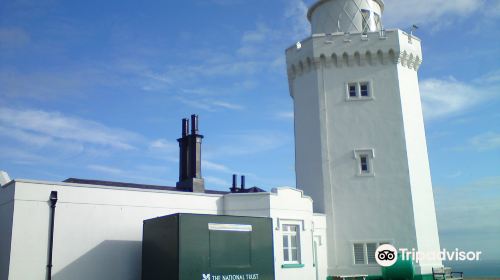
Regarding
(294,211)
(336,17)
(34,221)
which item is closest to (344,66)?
(336,17)

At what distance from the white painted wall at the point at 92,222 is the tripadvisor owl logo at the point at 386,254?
13.4 feet

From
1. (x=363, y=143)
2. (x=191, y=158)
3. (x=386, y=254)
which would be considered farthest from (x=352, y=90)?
(x=191, y=158)

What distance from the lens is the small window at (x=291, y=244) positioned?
17891 millimetres

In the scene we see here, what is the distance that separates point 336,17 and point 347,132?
6.20m

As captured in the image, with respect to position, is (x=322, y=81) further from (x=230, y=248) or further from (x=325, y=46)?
(x=230, y=248)

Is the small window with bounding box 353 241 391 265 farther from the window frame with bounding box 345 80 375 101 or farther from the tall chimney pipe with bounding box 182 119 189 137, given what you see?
the tall chimney pipe with bounding box 182 119 189 137

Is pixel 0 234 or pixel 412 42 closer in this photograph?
pixel 0 234

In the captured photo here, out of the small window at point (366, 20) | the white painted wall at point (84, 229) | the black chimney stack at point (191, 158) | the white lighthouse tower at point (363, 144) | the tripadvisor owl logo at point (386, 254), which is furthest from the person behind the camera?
the small window at point (366, 20)

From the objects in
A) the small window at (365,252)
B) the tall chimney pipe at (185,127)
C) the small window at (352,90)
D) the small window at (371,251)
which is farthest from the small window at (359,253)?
the tall chimney pipe at (185,127)

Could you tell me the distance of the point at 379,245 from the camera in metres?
21.2

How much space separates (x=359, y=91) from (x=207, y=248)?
11.7m

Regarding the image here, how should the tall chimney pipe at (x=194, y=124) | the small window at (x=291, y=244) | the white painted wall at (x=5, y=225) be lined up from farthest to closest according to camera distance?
1. the tall chimney pipe at (x=194, y=124)
2. the small window at (x=291, y=244)
3. the white painted wall at (x=5, y=225)

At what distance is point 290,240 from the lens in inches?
715

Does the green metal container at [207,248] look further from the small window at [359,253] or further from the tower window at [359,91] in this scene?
the tower window at [359,91]
